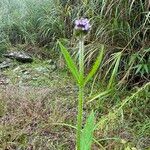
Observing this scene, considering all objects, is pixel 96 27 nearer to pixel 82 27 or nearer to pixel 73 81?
pixel 73 81

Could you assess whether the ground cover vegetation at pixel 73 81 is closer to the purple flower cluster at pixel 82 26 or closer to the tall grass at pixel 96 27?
the tall grass at pixel 96 27

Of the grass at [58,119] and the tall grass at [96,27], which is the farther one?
the tall grass at [96,27]

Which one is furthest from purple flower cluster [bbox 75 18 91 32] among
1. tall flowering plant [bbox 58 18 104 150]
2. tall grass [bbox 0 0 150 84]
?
tall grass [bbox 0 0 150 84]

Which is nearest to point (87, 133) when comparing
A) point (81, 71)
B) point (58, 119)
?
point (81, 71)

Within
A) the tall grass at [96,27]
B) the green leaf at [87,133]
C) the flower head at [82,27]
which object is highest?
the flower head at [82,27]

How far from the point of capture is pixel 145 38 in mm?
3277

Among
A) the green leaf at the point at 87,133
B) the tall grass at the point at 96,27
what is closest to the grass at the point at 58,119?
the tall grass at the point at 96,27

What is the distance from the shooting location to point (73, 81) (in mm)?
3732

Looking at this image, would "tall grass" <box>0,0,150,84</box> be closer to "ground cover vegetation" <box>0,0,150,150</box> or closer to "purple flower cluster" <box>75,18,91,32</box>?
"ground cover vegetation" <box>0,0,150,150</box>

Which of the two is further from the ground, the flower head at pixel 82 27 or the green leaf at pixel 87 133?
the flower head at pixel 82 27

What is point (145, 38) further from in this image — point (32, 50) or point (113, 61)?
point (32, 50)

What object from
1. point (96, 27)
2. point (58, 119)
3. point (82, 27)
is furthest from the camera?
point (96, 27)

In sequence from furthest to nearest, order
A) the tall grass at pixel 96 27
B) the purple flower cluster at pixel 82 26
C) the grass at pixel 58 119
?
the tall grass at pixel 96 27 → the grass at pixel 58 119 → the purple flower cluster at pixel 82 26

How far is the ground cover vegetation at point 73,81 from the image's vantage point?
8.50 feet
